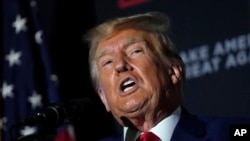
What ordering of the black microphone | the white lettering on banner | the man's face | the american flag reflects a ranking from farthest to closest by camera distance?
1. the american flag
2. the white lettering on banner
3. the man's face
4. the black microphone

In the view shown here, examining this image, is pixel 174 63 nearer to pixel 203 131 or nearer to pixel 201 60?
pixel 203 131

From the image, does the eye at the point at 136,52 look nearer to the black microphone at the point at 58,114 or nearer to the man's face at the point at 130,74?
the man's face at the point at 130,74

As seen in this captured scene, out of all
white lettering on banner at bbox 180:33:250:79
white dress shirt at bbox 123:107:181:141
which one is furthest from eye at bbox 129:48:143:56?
white lettering on banner at bbox 180:33:250:79

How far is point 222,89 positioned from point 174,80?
520mm

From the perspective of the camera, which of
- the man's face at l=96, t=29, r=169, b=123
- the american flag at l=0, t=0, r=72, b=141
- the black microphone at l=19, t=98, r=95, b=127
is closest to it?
the black microphone at l=19, t=98, r=95, b=127

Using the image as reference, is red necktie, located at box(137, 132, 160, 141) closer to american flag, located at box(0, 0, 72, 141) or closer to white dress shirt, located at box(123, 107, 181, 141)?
white dress shirt, located at box(123, 107, 181, 141)

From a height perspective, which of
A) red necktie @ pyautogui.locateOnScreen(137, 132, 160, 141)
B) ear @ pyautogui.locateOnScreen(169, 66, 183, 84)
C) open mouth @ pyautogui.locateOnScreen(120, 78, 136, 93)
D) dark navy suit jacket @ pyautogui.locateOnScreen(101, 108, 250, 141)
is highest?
open mouth @ pyautogui.locateOnScreen(120, 78, 136, 93)

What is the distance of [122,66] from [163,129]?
0.22m

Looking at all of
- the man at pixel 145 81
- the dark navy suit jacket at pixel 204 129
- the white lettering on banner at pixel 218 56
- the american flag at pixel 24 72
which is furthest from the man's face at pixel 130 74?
the american flag at pixel 24 72

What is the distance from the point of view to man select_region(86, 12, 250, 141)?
1.68 metres

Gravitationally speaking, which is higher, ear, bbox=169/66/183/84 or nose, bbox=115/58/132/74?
nose, bbox=115/58/132/74

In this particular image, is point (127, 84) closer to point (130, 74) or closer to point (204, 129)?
point (130, 74)

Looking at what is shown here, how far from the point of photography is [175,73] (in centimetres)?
178

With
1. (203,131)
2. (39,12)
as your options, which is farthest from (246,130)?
(39,12)
